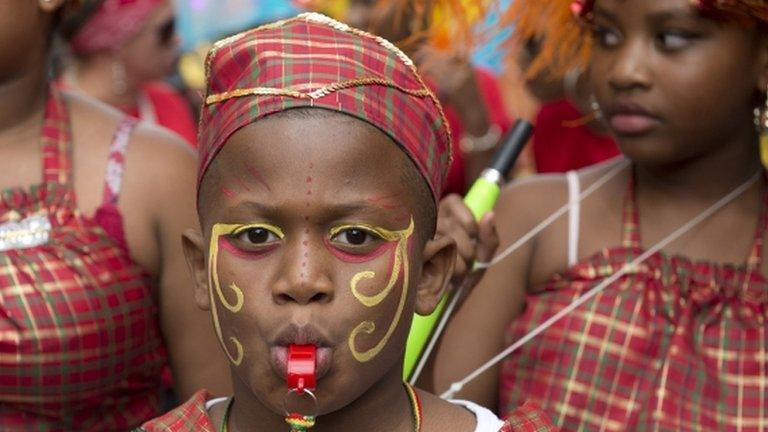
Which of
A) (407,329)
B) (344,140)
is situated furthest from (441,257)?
(344,140)

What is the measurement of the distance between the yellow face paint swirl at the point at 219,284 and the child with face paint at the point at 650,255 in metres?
0.80

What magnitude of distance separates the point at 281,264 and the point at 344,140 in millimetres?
216

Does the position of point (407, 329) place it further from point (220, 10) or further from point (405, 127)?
A: point (220, 10)

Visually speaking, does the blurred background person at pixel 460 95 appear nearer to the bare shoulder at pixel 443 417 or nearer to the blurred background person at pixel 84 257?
the blurred background person at pixel 84 257

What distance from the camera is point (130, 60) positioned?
20.2 ft

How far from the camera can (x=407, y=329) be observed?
258 centimetres

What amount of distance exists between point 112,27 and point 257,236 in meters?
3.74

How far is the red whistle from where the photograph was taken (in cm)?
238

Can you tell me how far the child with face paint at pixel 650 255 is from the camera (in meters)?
3.12

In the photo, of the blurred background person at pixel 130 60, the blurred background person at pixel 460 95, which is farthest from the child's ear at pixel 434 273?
the blurred background person at pixel 130 60

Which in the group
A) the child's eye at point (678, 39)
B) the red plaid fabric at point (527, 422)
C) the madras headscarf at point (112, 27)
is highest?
the madras headscarf at point (112, 27)

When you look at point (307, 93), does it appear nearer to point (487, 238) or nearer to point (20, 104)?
point (487, 238)

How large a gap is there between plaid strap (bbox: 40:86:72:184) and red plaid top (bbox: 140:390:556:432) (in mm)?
704

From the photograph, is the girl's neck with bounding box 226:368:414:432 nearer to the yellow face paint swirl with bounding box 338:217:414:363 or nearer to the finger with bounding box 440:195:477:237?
the yellow face paint swirl with bounding box 338:217:414:363
